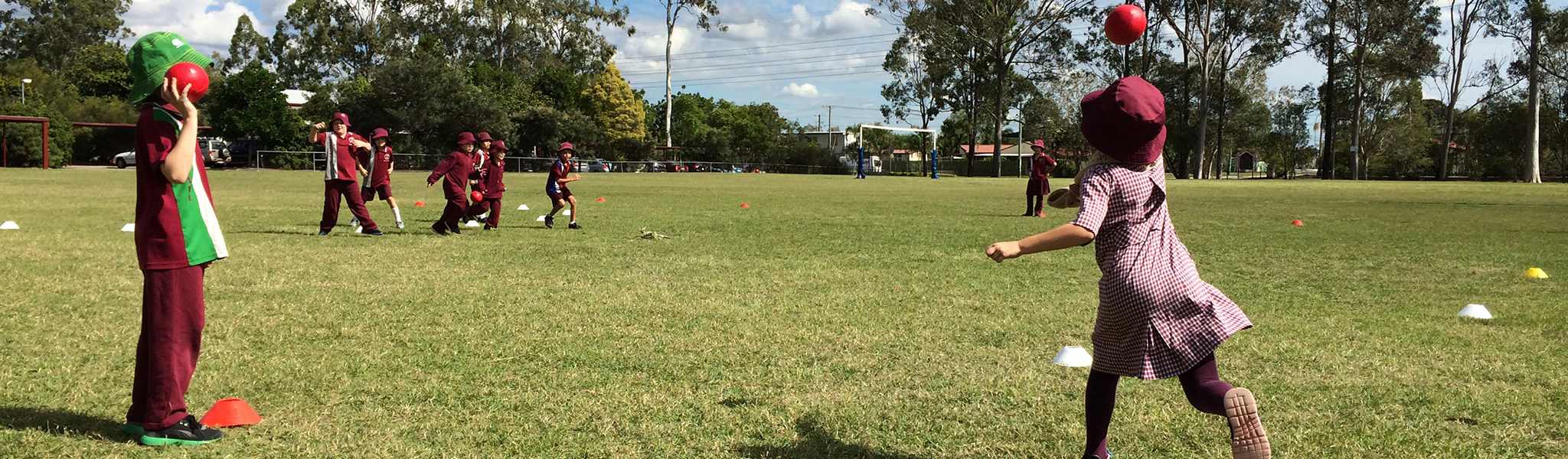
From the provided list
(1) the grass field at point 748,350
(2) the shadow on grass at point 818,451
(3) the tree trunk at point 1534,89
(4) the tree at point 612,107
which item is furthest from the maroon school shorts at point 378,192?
(4) the tree at point 612,107

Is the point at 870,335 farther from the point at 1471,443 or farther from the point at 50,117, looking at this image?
the point at 50,117

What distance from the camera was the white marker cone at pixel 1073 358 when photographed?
5.18 metres

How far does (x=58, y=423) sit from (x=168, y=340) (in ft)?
2.76

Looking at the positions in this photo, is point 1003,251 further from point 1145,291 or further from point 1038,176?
point 1038,176

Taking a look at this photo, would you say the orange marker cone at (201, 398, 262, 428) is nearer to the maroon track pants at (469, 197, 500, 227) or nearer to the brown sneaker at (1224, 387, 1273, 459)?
the brown sneaker at (1224, 387, 1273, 459)

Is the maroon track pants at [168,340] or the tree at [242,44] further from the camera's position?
the tree at [242,44]

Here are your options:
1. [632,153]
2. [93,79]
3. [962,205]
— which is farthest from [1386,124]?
[93,79]

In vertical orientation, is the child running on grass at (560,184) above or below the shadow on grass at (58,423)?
above

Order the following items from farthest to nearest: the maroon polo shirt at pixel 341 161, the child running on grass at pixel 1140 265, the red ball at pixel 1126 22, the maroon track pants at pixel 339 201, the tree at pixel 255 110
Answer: the tree at pixel 255 110 < the maroon track pants at pixel 339 201 < the maroon polo shirt at pixel 341 161 < the red ball at pixel 1126 22 < the child running on grass at pixel 1140 265

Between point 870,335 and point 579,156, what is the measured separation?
60.4m

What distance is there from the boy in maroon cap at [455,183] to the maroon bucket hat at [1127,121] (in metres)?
10.6

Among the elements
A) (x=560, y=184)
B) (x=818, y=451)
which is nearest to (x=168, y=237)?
(x=818, y=451)

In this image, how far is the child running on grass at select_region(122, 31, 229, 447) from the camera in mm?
3541

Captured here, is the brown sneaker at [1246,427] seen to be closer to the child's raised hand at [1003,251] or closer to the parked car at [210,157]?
the child's raised hand at [1003,251]
